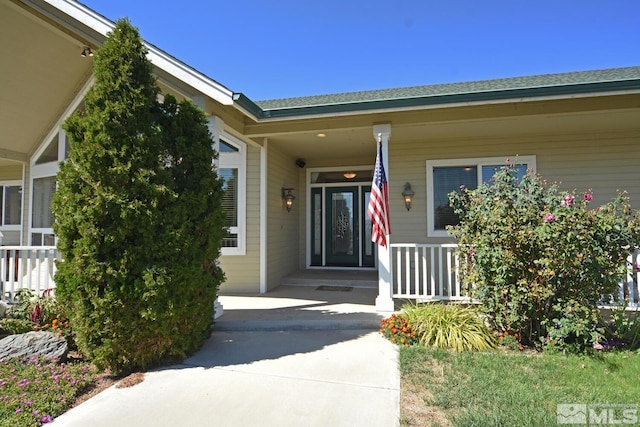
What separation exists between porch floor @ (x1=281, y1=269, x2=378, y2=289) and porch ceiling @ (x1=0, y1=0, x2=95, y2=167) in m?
5.64

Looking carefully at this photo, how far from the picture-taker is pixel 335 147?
7184mm

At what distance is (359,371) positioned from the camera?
3244 millimetres

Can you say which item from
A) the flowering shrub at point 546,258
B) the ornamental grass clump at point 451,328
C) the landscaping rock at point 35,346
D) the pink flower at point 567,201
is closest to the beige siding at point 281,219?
the ornamental grass clump at point 451,328

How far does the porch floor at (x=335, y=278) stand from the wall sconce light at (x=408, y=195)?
67.7 inches

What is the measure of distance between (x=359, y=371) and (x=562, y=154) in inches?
226

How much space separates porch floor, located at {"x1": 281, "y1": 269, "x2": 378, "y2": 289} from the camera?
6871 mm

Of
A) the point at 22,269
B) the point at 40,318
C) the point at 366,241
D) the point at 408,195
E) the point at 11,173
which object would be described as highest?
the point at 11,173

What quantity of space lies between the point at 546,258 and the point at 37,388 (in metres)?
4.96

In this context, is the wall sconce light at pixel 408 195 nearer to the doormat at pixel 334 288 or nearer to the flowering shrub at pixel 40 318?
the doormat at pixel 334 288

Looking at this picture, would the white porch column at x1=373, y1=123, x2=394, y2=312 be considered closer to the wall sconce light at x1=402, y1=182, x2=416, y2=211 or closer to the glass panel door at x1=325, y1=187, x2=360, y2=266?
the wall sconce light at x1=402, y1=182, x2=416, y2=211

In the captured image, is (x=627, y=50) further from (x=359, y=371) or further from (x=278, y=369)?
(x=278, y=369)

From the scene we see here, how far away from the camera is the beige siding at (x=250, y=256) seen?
6.56 m

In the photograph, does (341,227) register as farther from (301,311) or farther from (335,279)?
(301,311)

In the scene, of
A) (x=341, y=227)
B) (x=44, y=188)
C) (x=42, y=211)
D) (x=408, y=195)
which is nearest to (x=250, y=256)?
(x=341, y=227)
